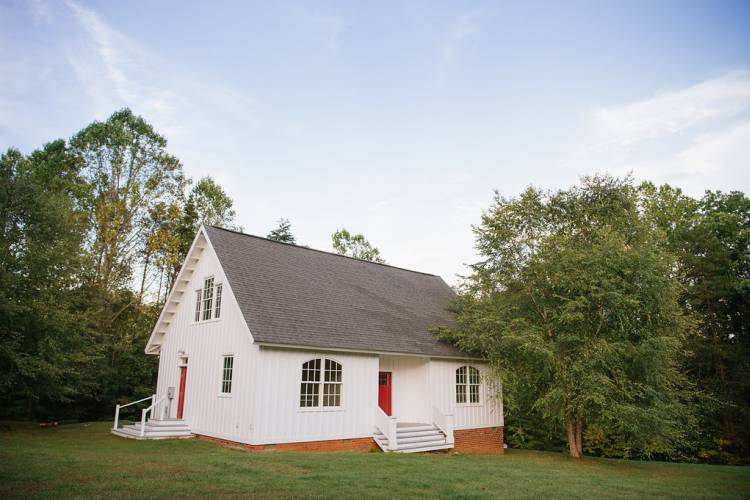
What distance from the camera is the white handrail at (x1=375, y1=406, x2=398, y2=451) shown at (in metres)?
16.0

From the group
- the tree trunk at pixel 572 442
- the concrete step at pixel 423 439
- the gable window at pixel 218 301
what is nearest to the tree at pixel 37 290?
the gable window at pixel 218 301

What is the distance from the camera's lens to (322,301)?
17.9 metres

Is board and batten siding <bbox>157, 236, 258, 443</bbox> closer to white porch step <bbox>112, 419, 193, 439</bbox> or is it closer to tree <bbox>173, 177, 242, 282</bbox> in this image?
white porch step <bbox>112, 419, 193, 439</bbox>

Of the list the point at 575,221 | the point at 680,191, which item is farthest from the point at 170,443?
the point at 680,191

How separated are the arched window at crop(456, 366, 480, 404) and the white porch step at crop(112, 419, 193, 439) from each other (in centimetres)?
1016

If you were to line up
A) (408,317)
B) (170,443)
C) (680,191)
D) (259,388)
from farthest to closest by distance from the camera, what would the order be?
(680,191), (408,317), (170,443), (259,388)

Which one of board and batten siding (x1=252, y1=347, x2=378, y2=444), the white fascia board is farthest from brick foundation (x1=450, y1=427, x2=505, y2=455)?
board and batten siding (x1=252, y1=347, x2=378, y2=444)

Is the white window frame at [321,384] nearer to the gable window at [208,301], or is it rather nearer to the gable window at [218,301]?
the gable window at [208,301]

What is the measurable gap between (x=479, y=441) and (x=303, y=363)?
8889 millimetres

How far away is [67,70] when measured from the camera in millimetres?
16234

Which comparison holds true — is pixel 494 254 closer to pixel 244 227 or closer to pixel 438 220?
pixel 438 220

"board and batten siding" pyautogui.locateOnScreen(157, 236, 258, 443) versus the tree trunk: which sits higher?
"board and batten siding" pyautogui.locateOnScreen(157, 236, 258, 443)

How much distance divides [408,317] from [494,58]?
35.3 ft

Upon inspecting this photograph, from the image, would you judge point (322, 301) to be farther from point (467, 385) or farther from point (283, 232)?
point (283, 232)
